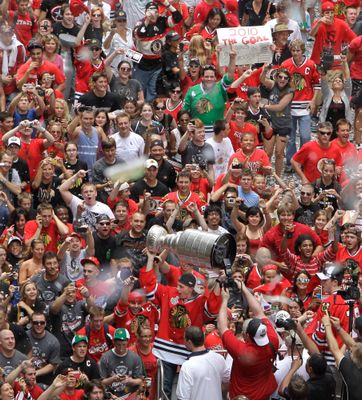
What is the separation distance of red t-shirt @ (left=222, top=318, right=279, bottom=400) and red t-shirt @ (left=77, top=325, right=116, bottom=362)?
Result: 79.7 inches

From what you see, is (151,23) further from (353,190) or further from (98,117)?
(353,190)

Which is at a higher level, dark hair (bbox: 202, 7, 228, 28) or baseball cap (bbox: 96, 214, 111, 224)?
baseball cap (bbox: 96, 214, 111, 224)

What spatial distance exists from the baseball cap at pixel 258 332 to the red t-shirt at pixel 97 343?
2.39m

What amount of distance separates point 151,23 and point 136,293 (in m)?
7.06

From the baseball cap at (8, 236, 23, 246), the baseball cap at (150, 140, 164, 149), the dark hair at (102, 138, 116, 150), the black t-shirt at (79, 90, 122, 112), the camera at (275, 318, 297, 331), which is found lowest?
the black t-shirt at (79, 90, 122, 112)

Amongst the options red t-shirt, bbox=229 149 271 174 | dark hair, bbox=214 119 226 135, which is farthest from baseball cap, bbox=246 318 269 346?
dark hair, bbox=214 119 226 135

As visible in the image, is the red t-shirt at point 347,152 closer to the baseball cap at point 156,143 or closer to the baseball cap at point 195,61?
the baseball cap at point 156,143

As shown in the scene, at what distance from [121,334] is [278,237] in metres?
3.00

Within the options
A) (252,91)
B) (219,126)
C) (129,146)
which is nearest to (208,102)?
(252,91)

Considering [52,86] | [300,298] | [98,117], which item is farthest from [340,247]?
[52,86]

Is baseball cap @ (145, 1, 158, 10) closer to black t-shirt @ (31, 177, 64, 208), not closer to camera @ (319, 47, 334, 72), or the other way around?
→ camera @ (319, 47, 334, 72)

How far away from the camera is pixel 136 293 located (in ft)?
57.2

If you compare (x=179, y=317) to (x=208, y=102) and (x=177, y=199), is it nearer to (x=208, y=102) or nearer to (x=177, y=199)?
(x=177, y=199)

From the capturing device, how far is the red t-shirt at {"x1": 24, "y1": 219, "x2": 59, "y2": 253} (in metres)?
19.2
